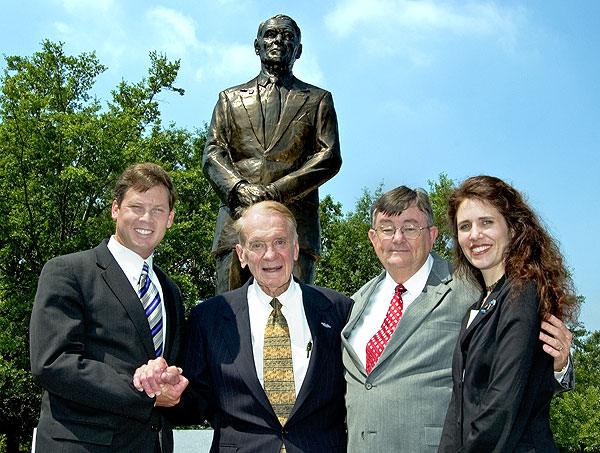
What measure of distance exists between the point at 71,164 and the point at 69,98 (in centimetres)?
420

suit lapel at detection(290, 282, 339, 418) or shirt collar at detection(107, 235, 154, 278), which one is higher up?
shirt collar at detection(107, 235, 154, 278)

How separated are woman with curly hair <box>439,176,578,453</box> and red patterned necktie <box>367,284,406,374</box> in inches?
19.0

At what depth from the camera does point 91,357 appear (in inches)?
124

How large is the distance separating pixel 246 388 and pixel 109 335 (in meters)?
0.72

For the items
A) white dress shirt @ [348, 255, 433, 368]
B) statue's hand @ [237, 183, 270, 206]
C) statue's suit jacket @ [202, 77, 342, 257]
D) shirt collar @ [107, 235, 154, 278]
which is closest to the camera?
→ shirt collar @ [107, 235, 154, 278]

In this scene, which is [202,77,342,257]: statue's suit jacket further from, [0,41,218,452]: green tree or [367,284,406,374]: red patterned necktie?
[0,41,218,452]: green tree

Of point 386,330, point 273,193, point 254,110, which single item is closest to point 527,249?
point 386,330

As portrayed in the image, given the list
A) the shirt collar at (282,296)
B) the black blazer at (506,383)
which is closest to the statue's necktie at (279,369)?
the shirt collar at (282,296)

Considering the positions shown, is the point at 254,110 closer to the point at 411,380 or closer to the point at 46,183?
the point at 411,380

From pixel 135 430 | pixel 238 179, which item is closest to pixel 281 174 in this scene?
pixel 238 179

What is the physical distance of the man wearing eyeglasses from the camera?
10.8 feet

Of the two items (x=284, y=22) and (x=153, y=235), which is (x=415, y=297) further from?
(x=284, y=22)

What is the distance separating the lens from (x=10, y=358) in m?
22.8

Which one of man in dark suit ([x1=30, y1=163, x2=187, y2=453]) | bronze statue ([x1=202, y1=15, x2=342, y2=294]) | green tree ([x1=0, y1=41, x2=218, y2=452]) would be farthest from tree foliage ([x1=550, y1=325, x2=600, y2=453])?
man in dark suit ([x1=30, y1=163, x2=187, y2=453])
